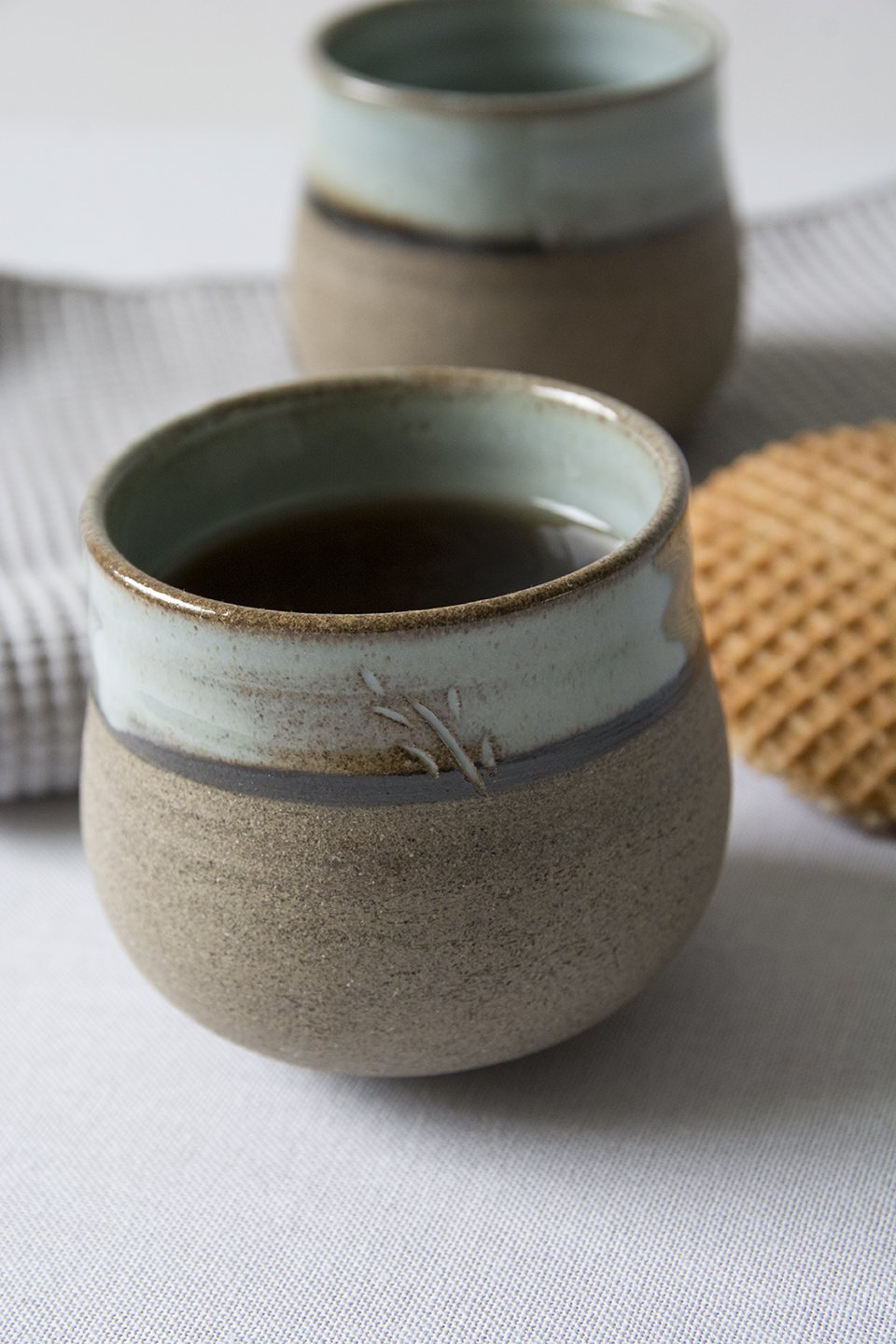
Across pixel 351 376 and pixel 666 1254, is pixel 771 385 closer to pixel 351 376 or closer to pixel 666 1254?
pixel 351 376

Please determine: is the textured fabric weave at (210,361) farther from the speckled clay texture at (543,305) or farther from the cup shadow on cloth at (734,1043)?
the cup shadow on cloth at (734,1043)

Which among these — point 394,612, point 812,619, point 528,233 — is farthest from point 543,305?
point 394,612

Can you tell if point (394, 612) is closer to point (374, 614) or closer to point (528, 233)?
point (374, 614)

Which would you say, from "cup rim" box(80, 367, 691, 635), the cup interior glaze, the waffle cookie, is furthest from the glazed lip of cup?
the cup interior glaze

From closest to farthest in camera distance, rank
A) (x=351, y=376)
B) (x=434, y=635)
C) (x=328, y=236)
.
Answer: (x=434, y=635) < (x=351, y=376) < (x=328, y=236)

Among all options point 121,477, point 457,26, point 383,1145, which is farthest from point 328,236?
point 383,1145

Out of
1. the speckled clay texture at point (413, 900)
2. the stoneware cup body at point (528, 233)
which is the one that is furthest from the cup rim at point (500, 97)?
the speckled clay texture at point (413, 900)
